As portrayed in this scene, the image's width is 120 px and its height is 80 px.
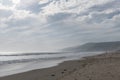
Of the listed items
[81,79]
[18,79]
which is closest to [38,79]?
[18,79]

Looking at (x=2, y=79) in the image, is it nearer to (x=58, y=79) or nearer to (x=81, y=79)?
(x=58, y=79)

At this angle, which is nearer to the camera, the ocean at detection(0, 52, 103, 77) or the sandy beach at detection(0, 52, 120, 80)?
the sandy beach at detection(0, 52, 120, 80)

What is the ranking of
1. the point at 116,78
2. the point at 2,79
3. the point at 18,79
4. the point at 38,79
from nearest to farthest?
the point at 116,78 < the point at 38,79 < the point at 18,79 < the point at 2,79

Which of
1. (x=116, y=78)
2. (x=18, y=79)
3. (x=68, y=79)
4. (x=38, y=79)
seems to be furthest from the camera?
(x=18, y=79)

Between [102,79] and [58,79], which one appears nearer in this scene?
[102,79]

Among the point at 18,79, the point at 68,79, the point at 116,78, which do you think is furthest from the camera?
the point at 18,79

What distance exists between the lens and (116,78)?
1414 centimetres

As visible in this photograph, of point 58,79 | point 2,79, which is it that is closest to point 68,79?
point 58,79

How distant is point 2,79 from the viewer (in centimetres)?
1945

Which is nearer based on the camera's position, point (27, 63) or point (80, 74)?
point (80, 74)

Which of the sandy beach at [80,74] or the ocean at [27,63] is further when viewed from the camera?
the ocean at [27,63]

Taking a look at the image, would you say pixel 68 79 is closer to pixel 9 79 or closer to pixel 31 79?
pixel 31 79

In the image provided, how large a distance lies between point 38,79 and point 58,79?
1732 mm

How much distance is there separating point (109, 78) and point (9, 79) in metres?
8.18
